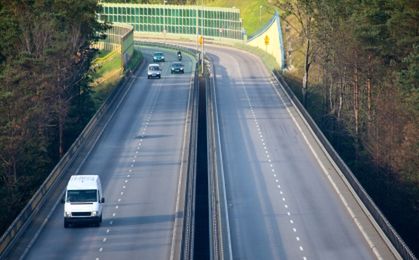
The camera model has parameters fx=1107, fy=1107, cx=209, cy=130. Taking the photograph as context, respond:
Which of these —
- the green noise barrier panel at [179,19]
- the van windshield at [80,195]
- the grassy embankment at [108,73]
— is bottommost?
the van windshield at [80,195]

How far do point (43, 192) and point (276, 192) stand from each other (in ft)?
43.2

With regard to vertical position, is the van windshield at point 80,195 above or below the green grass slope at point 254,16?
below

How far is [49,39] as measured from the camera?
89.1 m

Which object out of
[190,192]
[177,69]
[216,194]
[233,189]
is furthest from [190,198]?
[177,69]

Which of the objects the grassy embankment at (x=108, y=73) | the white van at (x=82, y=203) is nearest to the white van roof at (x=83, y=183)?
the white van at (x=82, y=203)

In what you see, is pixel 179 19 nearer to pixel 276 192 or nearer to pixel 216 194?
pixel 276 192

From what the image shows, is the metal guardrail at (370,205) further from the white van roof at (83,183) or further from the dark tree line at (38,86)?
the dark tree line at (38,86)

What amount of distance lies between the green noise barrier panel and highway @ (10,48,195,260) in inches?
2535

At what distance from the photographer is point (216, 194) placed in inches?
2418

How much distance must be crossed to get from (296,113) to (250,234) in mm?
37916

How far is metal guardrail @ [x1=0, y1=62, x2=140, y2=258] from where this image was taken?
50.8m

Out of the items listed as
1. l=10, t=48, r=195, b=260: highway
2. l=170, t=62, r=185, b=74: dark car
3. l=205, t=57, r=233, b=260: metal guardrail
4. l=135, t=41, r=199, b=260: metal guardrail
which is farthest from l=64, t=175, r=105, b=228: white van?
l=170, t=62, r=185, b=74: dark car

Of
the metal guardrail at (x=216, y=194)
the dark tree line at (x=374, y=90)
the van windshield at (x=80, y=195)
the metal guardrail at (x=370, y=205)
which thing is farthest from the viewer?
the dark tree line at (x=374, y=90)

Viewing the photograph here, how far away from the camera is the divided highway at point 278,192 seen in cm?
5150
